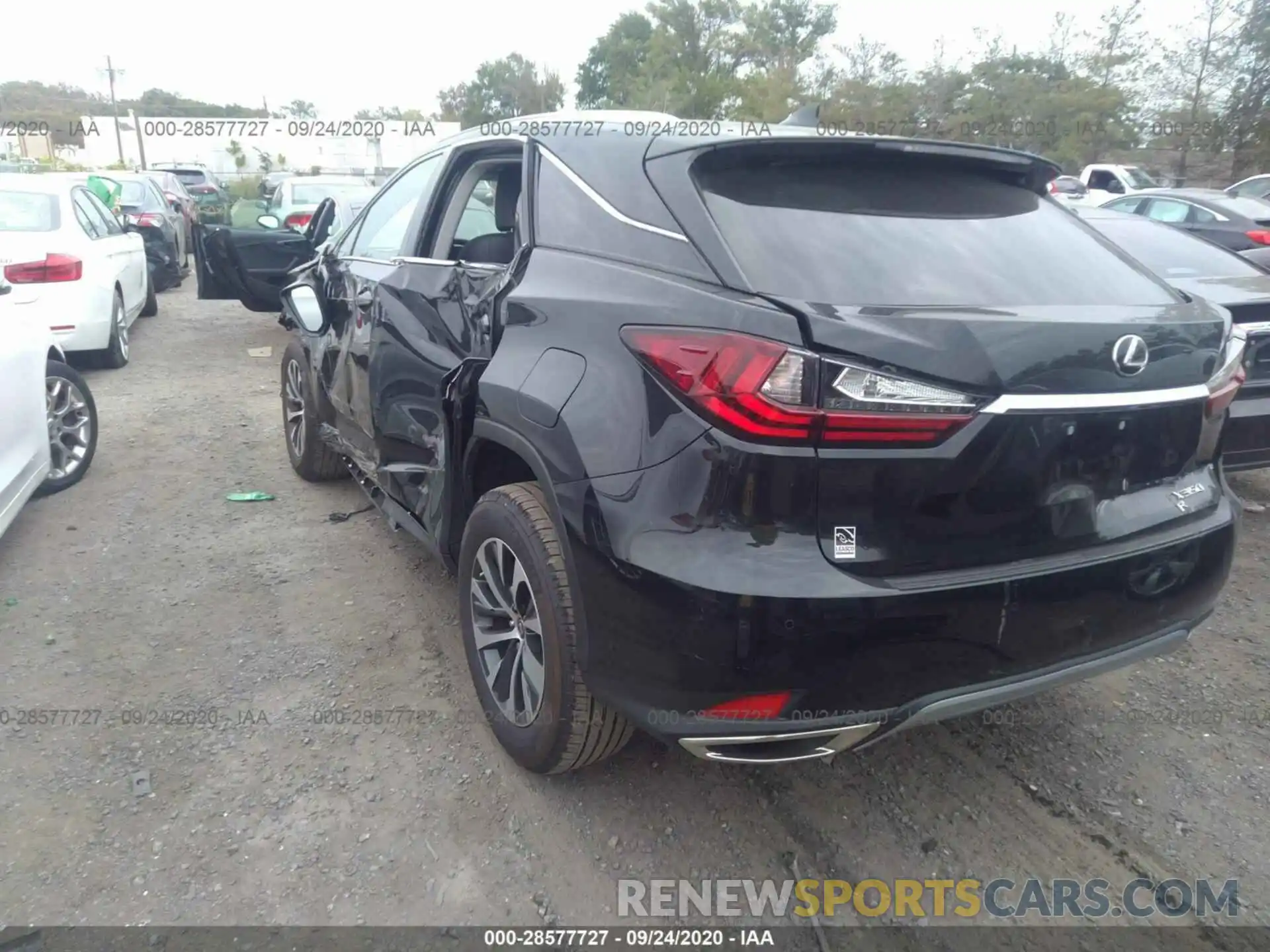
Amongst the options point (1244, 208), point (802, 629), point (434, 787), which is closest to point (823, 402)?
point (802, 629)

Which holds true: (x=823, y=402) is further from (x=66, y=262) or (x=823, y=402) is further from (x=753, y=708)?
(x=66, y=262)

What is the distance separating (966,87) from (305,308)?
36.1 m

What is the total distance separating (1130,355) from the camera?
2094 mm

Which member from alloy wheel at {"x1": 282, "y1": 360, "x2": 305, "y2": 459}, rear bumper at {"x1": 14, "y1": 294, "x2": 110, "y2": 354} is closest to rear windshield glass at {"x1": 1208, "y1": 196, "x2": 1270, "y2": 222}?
alloy wheel at {"x1": 282, "y1": 360, "x2": 305, "y2": 459}

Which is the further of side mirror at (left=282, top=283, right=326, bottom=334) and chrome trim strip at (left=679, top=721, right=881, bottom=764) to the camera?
side mirror at (left=282, top=283, right=326, bottom=334)

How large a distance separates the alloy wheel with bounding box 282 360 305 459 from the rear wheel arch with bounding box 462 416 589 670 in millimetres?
2309

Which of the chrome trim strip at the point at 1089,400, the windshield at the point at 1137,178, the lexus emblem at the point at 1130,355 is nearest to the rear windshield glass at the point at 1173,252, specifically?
the chrome trim strip at the point at 1089,400

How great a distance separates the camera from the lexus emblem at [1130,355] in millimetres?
2082

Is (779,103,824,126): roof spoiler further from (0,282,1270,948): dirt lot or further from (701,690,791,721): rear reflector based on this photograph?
(0,282,1270,948): dirt lot

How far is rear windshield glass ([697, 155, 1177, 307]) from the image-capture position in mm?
2113

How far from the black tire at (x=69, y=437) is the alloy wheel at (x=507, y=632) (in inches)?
133

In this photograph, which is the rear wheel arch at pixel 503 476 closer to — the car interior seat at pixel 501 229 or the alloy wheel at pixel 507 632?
the alloy wheel at pixel 507 632

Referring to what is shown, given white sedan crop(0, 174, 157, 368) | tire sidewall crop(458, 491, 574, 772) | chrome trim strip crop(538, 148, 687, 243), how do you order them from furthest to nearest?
white sedan crop(0, 174, 157, 368), tire sidewall crop(458, 491, 574, 772), chrome trim strip crop(538, 148, 687, 243)

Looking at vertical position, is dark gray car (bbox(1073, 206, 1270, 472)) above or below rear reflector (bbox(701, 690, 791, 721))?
above
